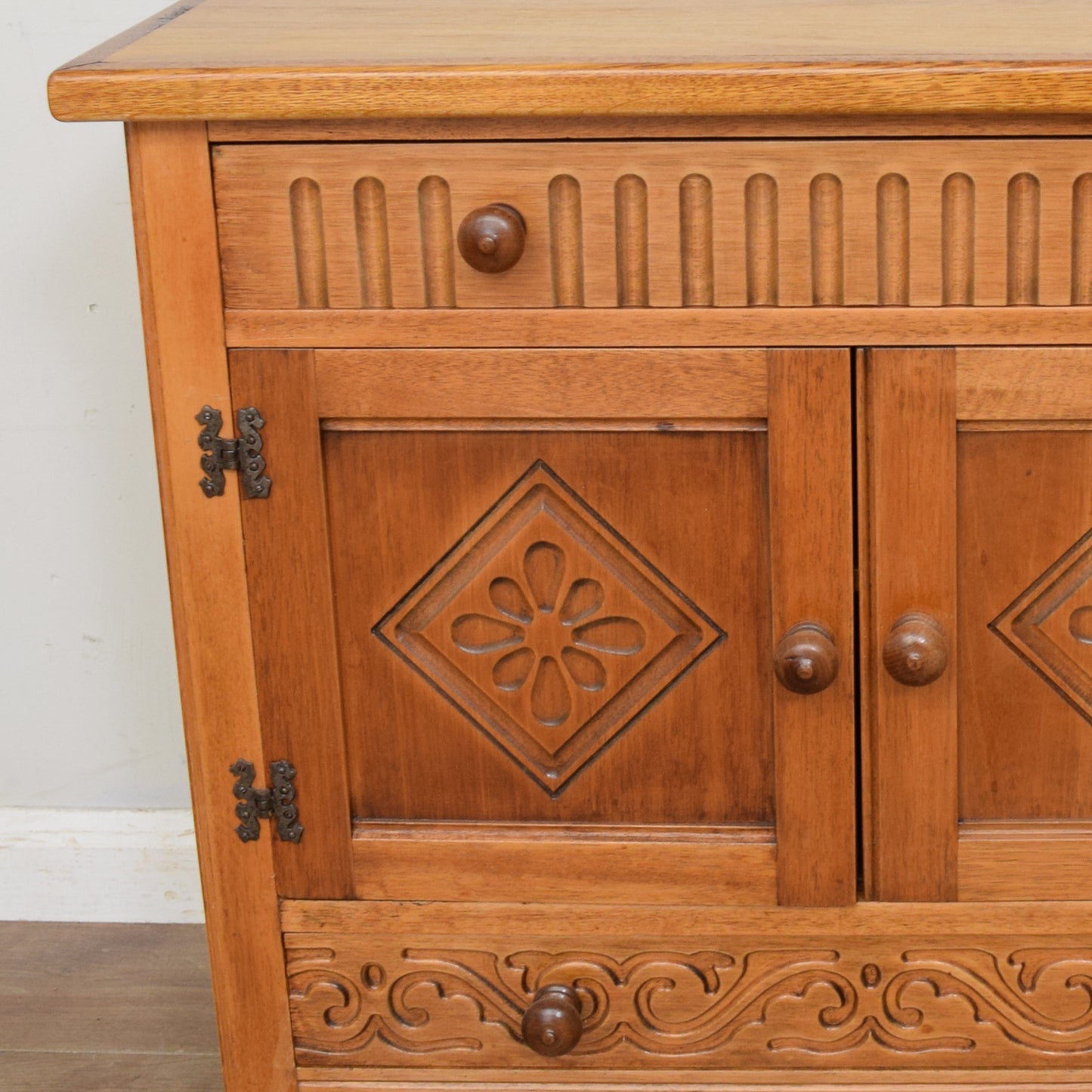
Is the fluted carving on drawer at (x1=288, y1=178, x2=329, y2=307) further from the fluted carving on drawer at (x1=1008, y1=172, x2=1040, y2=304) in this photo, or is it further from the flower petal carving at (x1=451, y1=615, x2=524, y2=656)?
the fluted carving on drawer at (x1=1008, y1=172, x2=1040, y2=304)

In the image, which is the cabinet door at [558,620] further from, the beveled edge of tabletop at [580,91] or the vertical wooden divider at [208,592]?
the beveled edge of tabletop at [580,91]

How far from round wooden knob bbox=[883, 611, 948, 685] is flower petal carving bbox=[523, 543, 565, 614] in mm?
232

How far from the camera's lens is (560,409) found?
1.02 m

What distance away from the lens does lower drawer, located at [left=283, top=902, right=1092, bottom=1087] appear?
1.11m

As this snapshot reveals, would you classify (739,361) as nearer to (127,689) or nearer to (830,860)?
(830,860)

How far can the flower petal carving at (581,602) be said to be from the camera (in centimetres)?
106

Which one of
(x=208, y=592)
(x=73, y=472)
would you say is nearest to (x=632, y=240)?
(x=208, y=592)

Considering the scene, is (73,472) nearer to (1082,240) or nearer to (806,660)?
(806,660)

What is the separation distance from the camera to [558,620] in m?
1.07

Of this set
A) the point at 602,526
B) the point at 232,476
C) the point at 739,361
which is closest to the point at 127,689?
the point at 232,476

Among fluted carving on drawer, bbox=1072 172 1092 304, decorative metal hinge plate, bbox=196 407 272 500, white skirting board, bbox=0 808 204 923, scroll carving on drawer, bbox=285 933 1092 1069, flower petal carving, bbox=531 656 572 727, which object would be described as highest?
fluted carving on drawer, bbox=1072 172 1092 304

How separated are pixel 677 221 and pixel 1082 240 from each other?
0.26 m

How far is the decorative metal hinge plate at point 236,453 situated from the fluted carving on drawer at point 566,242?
225 millimetres

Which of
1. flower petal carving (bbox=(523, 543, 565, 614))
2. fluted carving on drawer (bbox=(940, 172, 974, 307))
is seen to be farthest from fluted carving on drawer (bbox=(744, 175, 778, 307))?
flower petal carving (bbox=(523, 543, 565, 614))
